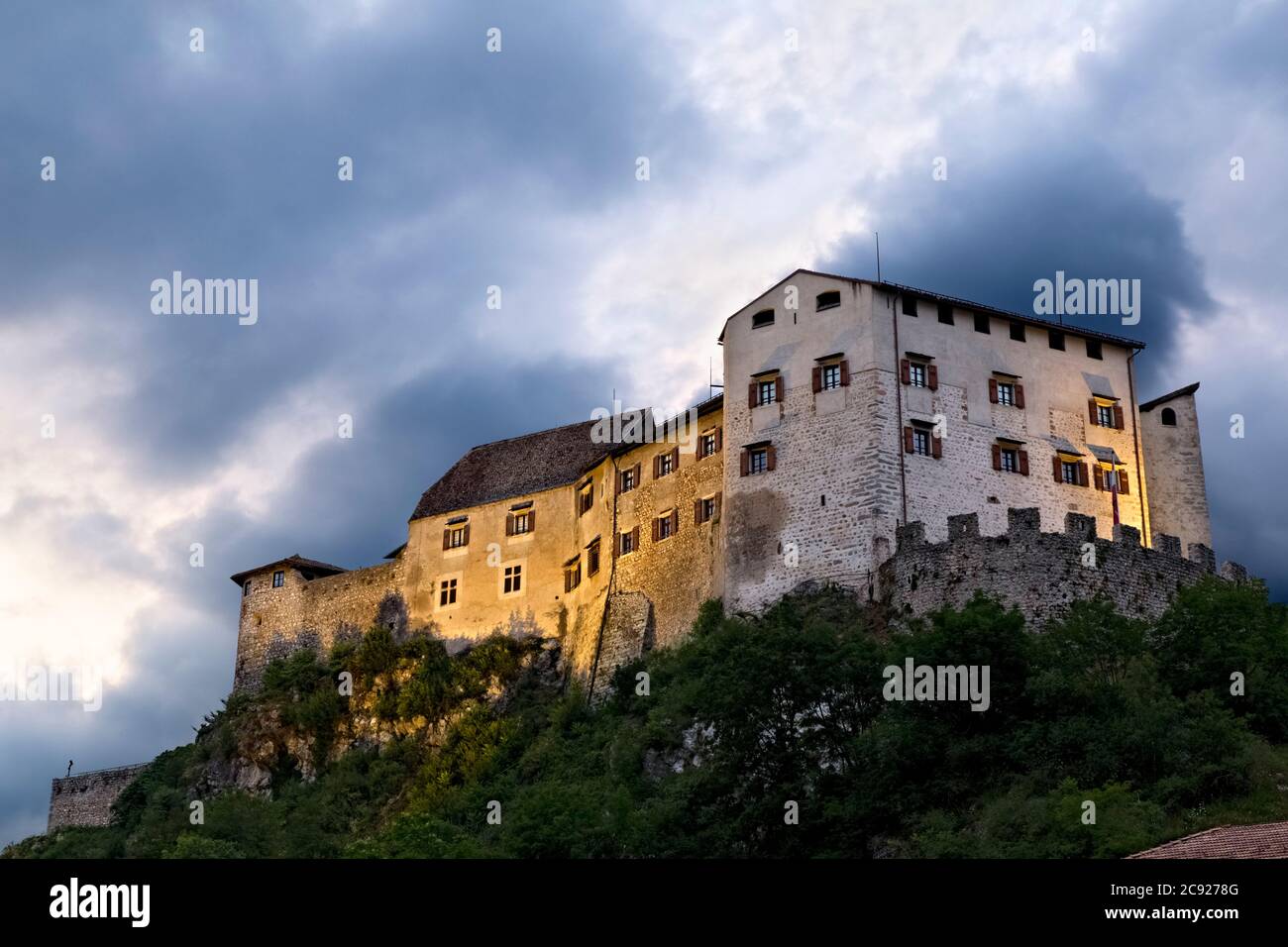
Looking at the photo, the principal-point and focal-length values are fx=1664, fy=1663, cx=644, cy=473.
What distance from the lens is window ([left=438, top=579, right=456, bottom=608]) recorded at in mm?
74125

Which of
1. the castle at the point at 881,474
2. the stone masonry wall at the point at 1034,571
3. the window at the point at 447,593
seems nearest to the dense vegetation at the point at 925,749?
the stone masonry wall at the point at 1034,571

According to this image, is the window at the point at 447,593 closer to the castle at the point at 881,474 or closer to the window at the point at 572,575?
the castle at the point at 881,474

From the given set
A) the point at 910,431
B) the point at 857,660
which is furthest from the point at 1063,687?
the point at 910,431

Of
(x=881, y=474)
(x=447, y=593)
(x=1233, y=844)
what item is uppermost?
(x=881, y=474)

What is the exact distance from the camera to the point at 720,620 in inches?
2317

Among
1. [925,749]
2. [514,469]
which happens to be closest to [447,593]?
[514,469]

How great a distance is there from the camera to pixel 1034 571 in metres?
50.5

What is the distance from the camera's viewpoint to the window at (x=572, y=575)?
70500 mm

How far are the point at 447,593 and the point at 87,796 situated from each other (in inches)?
893

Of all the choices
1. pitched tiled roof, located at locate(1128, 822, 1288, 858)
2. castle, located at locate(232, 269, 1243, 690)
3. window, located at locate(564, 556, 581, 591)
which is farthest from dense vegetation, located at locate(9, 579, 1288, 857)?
window, located at locate(564, 556, 581, 591)

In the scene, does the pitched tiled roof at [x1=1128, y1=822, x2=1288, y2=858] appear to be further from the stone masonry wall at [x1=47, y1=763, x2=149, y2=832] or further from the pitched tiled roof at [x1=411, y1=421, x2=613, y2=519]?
the stone masonry wall at [x1=47, y1=763, x2=149, y2=832]

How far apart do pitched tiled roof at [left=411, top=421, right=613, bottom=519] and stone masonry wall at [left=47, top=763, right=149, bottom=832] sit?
20.0 m

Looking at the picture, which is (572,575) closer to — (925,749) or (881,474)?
(881,474)
